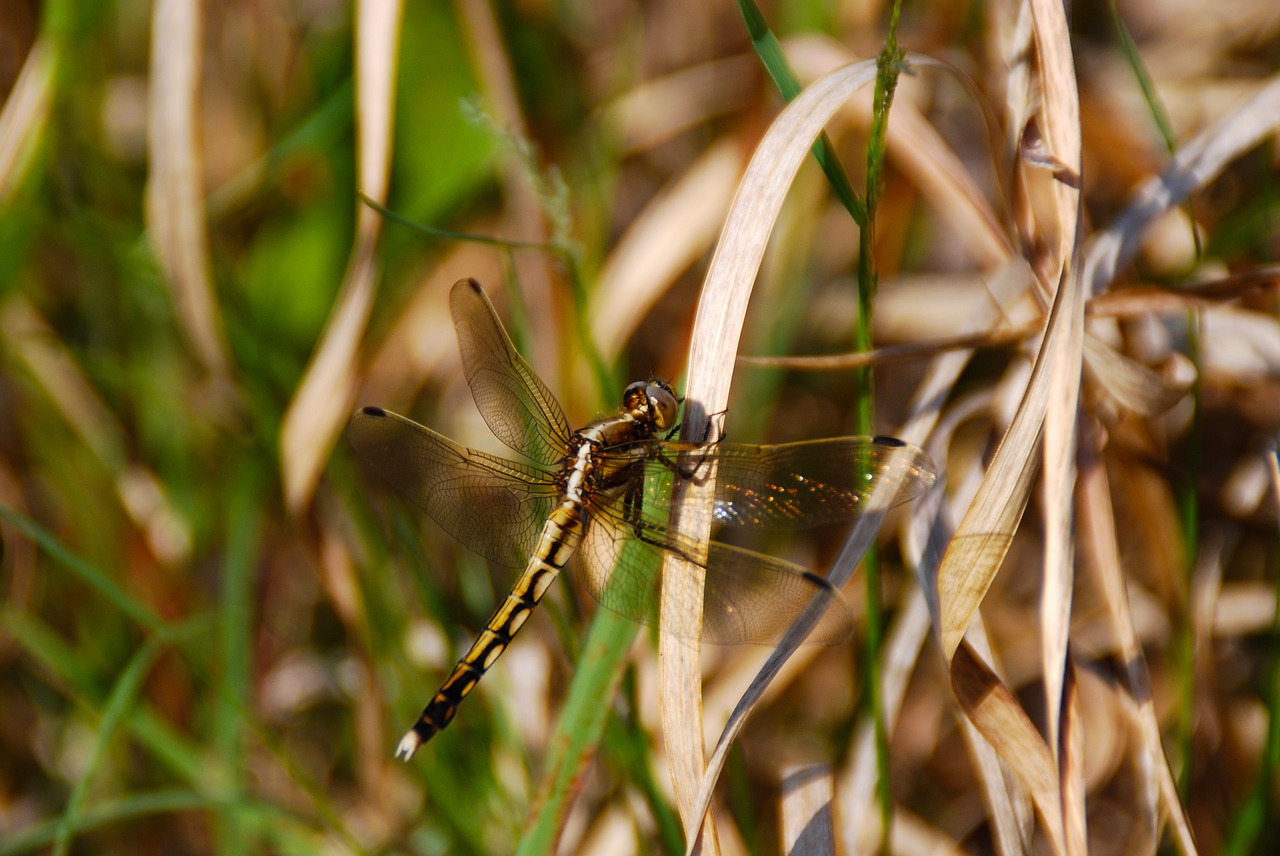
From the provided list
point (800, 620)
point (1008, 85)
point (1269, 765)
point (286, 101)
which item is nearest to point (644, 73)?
point (286, 101)

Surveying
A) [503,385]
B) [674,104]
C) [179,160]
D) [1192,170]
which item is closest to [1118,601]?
[1192,170]

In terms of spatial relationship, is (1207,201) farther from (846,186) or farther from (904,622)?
(846,186)

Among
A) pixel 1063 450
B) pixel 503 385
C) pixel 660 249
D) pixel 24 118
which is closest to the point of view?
pixel 1063 450

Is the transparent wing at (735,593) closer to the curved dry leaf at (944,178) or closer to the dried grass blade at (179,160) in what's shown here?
the curved dry leaf at (944,178)

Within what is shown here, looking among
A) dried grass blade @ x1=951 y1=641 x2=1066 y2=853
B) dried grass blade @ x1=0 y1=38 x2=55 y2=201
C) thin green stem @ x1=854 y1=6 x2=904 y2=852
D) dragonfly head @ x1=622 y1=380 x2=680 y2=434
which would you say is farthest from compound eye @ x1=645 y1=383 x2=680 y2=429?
dried grass blade @ x1=0 y1=38 x2=55 y2=201

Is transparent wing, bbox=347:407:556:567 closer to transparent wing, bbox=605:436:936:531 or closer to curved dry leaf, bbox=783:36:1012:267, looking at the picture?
transparent wing, bbox=605:436:936:531

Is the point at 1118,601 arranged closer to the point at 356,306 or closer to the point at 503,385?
the point at 503,385
